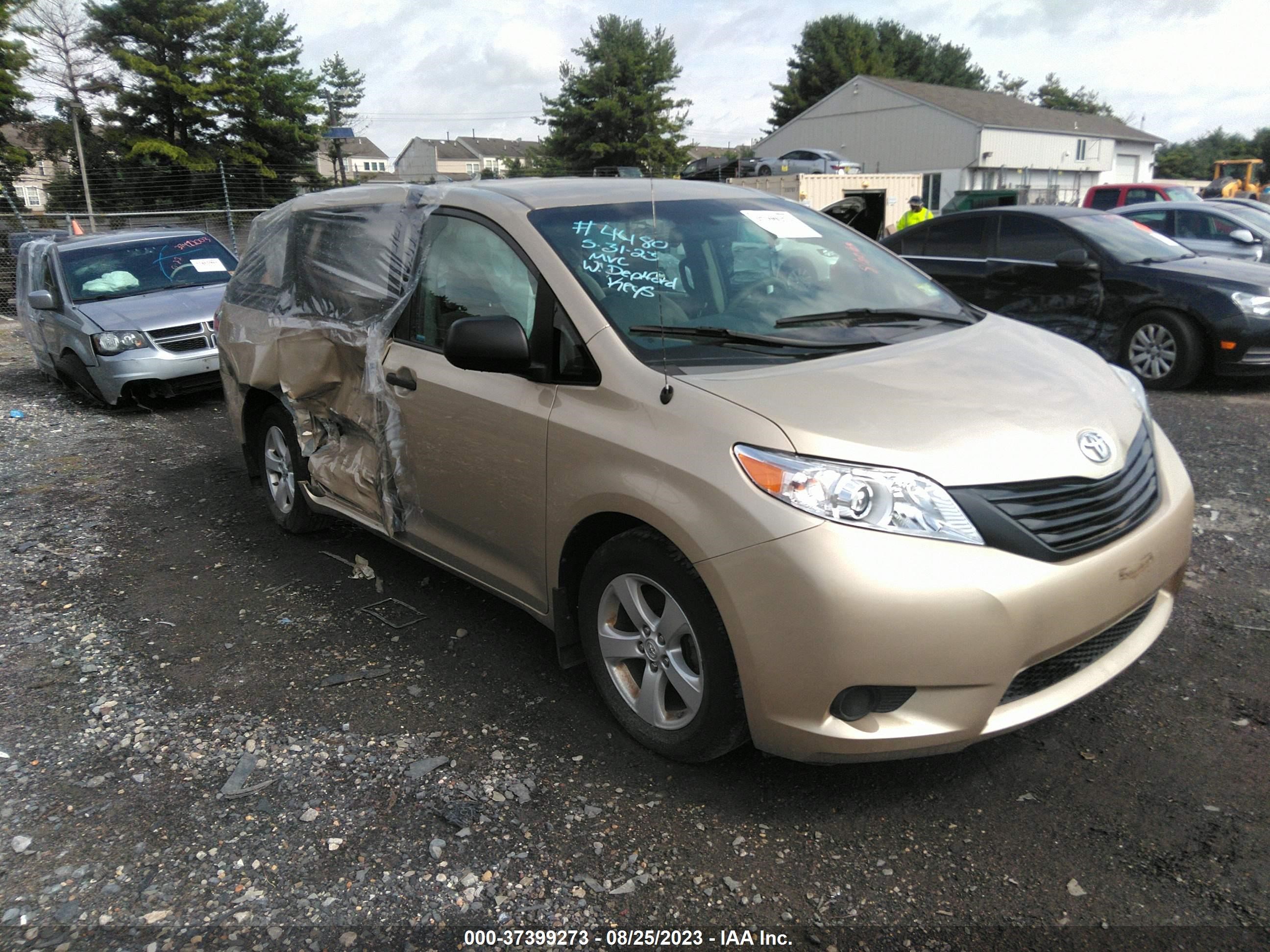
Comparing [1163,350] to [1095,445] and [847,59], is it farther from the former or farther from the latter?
[847,59]

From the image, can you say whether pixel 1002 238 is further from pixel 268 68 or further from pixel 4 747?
pixel 268 68

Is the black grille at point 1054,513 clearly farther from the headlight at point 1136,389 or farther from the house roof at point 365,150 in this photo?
A: the house roof at point 365,150

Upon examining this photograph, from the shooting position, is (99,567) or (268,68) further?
(268,68)

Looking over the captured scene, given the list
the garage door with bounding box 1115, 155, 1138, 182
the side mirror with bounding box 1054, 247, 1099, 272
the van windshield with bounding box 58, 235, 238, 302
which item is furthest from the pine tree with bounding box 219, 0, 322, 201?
the garage door with bounding box 1115, 155, 1138, 182

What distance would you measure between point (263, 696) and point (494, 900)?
154 cm

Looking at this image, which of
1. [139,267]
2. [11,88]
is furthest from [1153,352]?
[11,88]

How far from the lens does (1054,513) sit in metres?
2.46

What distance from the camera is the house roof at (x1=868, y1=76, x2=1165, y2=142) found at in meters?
45.3

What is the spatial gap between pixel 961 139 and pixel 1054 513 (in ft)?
155

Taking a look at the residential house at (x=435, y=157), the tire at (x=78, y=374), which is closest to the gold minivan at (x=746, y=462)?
the tire at (x=78, y=374)

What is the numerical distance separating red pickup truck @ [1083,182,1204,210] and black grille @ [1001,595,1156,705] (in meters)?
17.5

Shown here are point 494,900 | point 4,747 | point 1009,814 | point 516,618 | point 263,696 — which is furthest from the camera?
point 516,618

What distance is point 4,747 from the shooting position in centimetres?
326

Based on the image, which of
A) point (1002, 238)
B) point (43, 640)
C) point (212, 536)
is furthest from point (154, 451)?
point (1002, 238)
